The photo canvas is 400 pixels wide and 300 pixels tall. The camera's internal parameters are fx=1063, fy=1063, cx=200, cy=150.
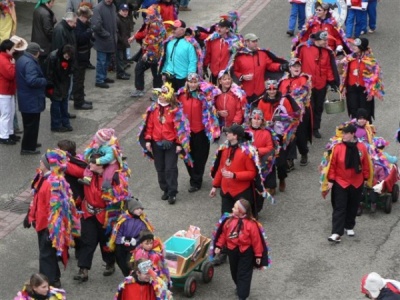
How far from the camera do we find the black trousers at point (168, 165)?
16.1 m

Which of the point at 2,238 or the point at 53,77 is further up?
the point at 53,77

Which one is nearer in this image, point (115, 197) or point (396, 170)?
point (115, 197)

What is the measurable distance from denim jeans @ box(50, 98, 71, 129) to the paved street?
0.21m

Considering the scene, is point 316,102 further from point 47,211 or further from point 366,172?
point 47,211

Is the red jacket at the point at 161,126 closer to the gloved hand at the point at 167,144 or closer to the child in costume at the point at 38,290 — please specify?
the gloved hand at the point at 167,144

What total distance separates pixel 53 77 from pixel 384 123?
596 cm

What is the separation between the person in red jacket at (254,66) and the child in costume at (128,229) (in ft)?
16.8

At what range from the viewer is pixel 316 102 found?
60.5ft

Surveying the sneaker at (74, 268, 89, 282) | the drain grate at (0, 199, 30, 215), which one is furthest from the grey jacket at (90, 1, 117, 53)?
the sneaker at (74, 268, 89, 282)

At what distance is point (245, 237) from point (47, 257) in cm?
259

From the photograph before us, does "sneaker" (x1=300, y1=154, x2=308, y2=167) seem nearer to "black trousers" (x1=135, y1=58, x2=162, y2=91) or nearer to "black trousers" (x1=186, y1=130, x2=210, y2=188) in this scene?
"black trousers" (x1=186, y1=130, x2=210, y2=188)

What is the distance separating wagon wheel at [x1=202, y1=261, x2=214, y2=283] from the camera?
13852 millimetres

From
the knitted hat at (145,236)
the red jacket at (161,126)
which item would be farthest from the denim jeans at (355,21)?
the knitted hat at (145,236)

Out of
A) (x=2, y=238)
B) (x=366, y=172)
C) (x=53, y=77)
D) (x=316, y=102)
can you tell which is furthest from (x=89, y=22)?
(x=366, y=172)
